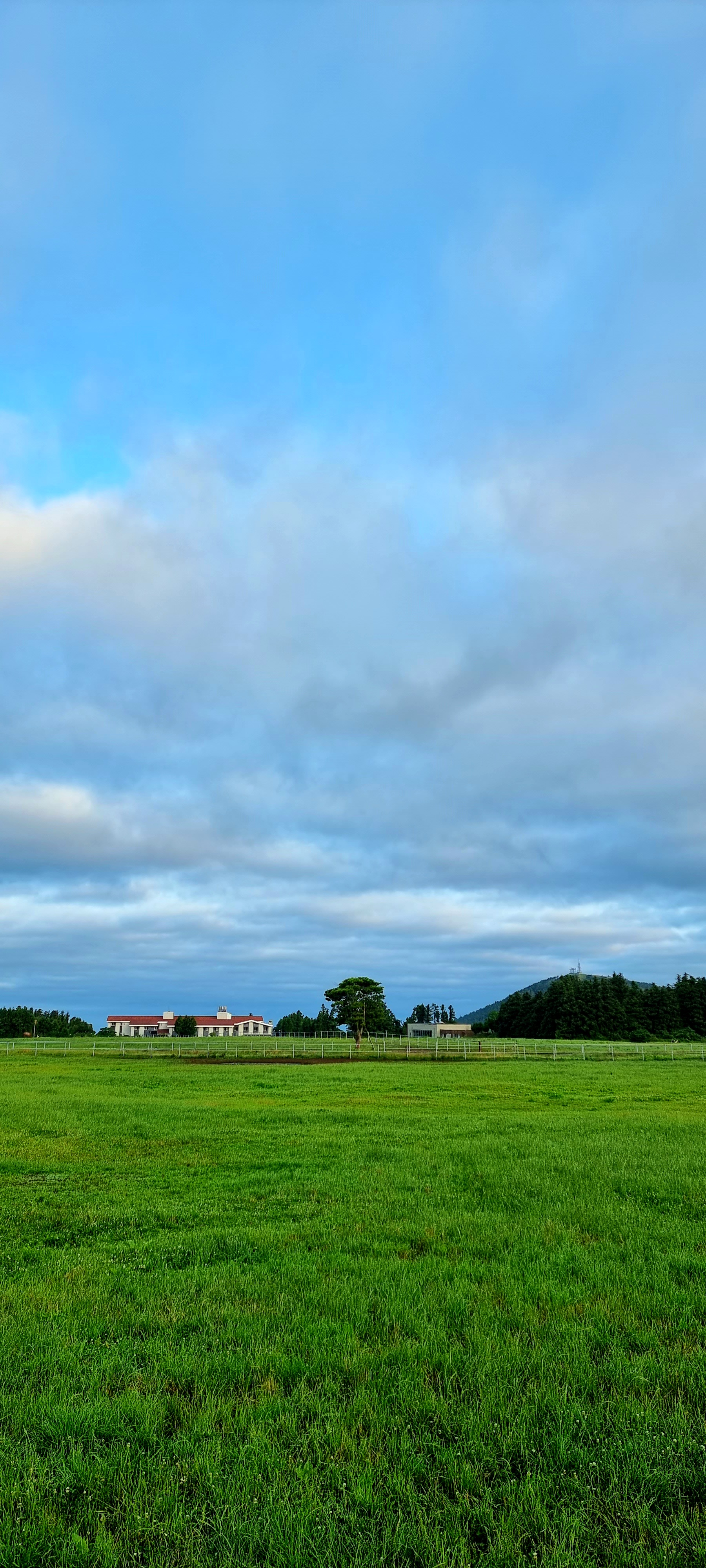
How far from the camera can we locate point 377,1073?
152 ft

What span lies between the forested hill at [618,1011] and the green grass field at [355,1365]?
120300 millimetres

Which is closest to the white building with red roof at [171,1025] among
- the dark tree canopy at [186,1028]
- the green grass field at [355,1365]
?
the dark tree canopy at [186,1028]

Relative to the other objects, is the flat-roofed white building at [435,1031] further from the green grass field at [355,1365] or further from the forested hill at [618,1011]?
the green grass field at [355,1365]

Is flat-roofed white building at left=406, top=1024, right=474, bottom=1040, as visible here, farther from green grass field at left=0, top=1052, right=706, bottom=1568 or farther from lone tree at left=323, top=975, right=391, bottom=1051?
green grass field at left=0, top=1052, right=706, bottom=1568

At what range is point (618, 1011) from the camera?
130m

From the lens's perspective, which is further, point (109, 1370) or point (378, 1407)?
point (109, 1370)

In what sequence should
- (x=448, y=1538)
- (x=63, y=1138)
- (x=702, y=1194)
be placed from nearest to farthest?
1. (x=448, y=1538)
2. (x=702, y=1194)
3. (x=63, y=1138)

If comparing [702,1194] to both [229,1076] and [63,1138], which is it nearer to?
[63,1138]

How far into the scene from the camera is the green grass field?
14.5ft

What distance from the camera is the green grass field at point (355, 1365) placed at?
14.5 ft

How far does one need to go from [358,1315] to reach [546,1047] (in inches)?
3189

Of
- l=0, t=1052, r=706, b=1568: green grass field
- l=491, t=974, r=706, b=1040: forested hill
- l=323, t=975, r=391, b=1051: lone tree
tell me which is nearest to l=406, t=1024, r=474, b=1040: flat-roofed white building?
l=491, t=974, r=706, b=1040: forested hill

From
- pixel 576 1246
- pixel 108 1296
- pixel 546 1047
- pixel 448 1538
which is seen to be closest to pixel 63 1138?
pixel 108 1296

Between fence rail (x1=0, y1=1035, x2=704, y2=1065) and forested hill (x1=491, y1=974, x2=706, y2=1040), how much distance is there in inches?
1354
